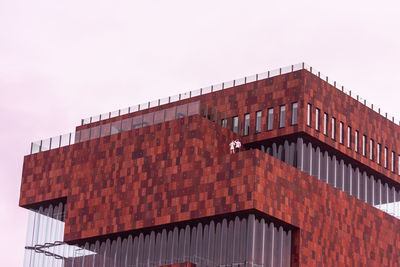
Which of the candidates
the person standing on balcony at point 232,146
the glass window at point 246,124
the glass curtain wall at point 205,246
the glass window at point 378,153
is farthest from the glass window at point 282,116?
the glass window at point 378,153

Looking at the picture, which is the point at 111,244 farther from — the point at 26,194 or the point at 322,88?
the point at 322,88

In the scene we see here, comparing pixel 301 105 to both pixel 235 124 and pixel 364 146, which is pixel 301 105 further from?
pixel 364 146

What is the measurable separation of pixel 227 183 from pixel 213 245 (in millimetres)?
5810

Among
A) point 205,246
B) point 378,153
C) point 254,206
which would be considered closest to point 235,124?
point 205,246

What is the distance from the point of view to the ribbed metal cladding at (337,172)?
11694 centimetres

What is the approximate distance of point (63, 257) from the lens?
12288 centimetres

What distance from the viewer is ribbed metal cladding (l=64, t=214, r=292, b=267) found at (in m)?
108

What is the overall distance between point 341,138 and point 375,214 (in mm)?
8088

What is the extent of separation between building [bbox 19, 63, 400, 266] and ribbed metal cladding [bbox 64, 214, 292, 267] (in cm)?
11

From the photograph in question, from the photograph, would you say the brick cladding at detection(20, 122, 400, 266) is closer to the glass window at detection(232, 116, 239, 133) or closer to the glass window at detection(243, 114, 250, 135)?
the glass window at detection(243, 114, 250, 135)

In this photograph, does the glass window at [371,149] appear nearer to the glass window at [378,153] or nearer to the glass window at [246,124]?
the glass window at [378,153]

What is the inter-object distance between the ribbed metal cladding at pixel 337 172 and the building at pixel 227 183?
0.12m

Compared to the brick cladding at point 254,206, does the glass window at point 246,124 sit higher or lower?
higher

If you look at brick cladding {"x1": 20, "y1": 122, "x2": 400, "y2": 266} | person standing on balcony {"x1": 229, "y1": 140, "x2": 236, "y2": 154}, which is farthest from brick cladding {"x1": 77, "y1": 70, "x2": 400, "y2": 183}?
brick cladding {"x1": 20, "y1": 122, "x2": 400, "y2": 266}
